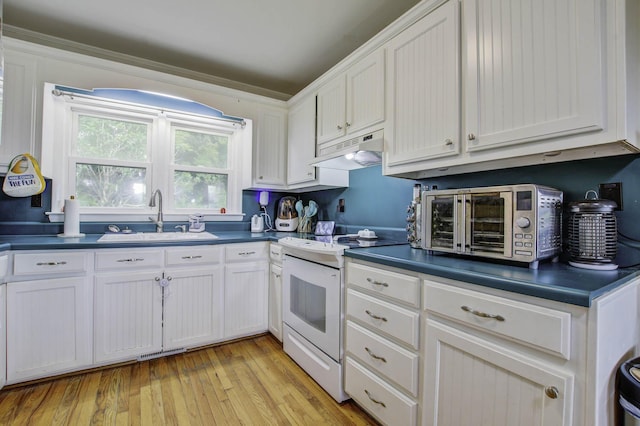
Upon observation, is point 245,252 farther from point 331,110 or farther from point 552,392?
point 552,392

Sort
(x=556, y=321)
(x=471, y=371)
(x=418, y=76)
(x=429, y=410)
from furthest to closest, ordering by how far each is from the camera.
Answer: (x=418, y=76), (x=429, y=410), (x=471, y=371), (x=556, y=321)

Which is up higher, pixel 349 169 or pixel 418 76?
pixel 418 76

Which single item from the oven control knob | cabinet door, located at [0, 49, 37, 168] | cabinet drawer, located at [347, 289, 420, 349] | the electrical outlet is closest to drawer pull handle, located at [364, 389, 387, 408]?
cabinet drawer, located at [347, 289, 420, 349]

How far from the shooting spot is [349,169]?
2.61 meters

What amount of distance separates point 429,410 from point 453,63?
157 centimetres

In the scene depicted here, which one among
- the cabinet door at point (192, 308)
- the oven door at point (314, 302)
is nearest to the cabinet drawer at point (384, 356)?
the oven door at point (314, 302)

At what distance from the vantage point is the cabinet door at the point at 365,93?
184 centimetres

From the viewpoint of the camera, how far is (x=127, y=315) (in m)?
2.02

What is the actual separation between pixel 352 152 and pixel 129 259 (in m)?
1.72

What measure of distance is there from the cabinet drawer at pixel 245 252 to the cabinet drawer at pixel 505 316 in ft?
5.26

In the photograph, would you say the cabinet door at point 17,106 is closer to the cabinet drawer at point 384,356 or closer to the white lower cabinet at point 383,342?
the white lower cabinet at point 383,342

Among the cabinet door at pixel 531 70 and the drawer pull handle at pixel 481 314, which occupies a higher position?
the cabinet door at pixel 531 70

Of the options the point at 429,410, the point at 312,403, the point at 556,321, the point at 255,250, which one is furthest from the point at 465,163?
the point at 255,250

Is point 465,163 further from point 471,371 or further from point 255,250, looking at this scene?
point 255,250
